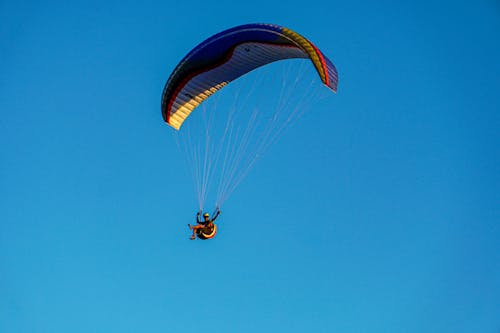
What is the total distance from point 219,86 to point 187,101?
1117mm

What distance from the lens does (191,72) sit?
18109 millimetres

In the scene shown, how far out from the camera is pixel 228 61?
18156 millimetres

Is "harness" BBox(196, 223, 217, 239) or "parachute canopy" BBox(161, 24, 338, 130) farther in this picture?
"harness" BBox(196, 223, 217, 239)

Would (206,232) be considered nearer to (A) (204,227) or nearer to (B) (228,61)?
(A) (204,227)

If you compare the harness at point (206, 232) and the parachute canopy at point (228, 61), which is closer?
the parachute canopy at point (228, 61)

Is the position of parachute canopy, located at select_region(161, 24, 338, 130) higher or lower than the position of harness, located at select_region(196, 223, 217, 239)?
higher

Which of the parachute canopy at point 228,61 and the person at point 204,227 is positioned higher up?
the parachute canopy at point 228,61

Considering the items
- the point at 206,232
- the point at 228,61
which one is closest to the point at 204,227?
the point at 206,232

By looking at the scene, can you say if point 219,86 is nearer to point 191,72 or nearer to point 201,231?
point 191,72

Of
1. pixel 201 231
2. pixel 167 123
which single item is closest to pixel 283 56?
pixel 167 123

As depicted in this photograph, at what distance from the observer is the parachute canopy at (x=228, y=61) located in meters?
15.9

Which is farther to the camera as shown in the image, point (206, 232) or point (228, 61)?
point (228, 61)

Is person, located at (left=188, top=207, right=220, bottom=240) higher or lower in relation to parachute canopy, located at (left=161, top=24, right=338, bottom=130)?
lower

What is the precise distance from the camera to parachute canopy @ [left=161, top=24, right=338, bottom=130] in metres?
15.9
